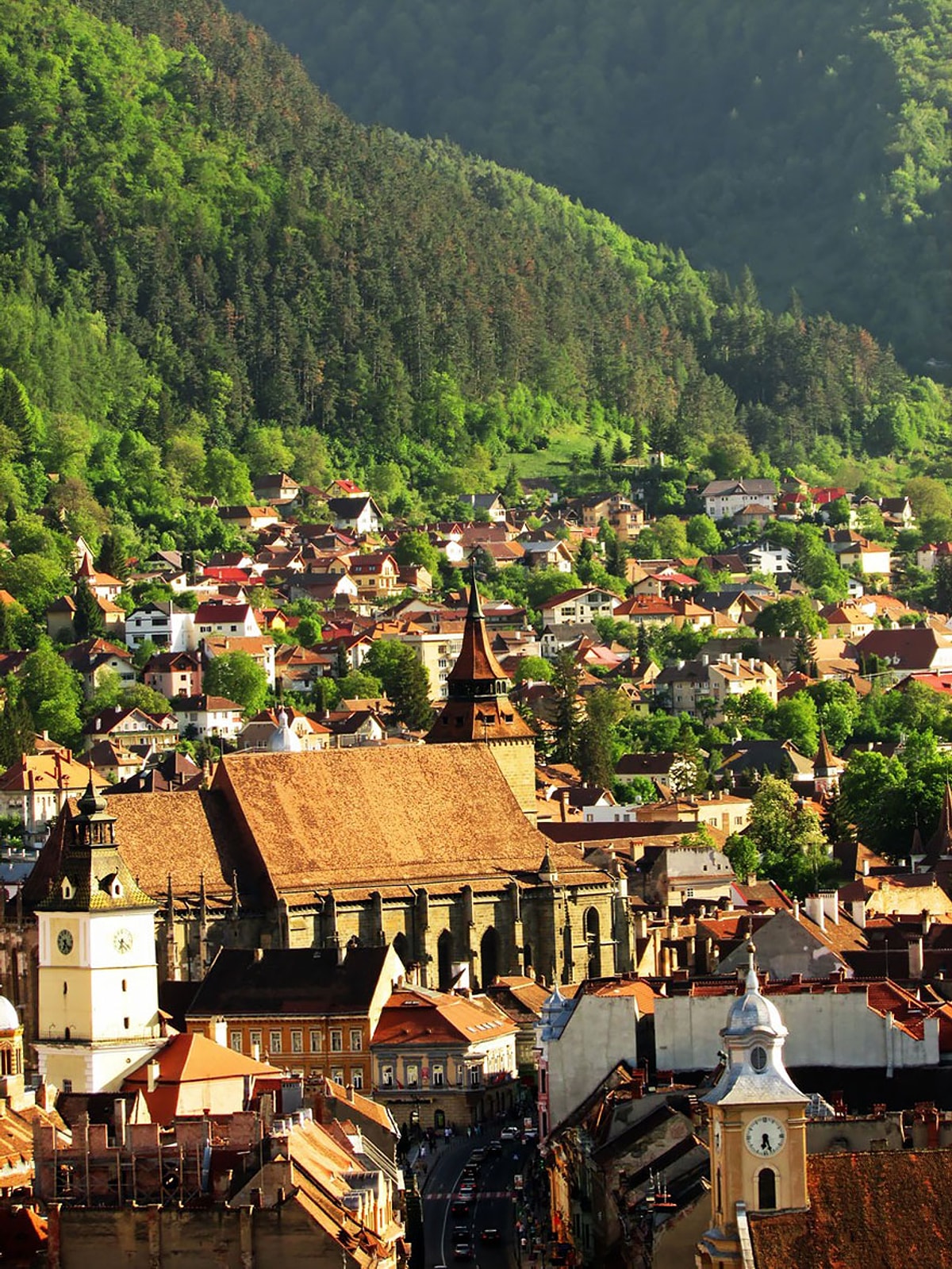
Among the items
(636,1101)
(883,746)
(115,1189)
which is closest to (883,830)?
(883,746)

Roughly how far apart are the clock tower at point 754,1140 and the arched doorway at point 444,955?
199 ft

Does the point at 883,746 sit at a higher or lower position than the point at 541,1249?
higher

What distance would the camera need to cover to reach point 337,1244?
70.8m

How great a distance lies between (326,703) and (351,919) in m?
70.5

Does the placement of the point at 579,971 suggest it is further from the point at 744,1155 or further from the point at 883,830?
the point at 744,1155

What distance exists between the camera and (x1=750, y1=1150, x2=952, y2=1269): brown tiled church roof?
210ft

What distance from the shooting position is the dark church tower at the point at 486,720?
13712cm

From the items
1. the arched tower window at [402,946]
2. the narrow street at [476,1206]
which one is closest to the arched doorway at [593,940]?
the arched tower window at [402,946]

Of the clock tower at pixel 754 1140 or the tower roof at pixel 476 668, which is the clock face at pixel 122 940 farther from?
the clock tower at pixel 754 1140

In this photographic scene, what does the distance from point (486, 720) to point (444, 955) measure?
13093 mm

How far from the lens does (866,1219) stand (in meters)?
64.8

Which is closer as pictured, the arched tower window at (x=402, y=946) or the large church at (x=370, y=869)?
the large church at (x=370, y=869)

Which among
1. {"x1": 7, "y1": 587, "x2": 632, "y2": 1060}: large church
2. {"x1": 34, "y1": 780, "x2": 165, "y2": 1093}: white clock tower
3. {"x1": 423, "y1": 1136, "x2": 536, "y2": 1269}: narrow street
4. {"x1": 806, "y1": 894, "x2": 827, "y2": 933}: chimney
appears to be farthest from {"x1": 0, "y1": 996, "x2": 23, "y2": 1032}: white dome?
{"x1": 806, "y1": 894, "x2": 827, "y2": 933}: chimney

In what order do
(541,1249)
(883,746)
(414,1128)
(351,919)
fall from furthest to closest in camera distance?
(883,746), (351,919), (414,1128), (541,1249)
